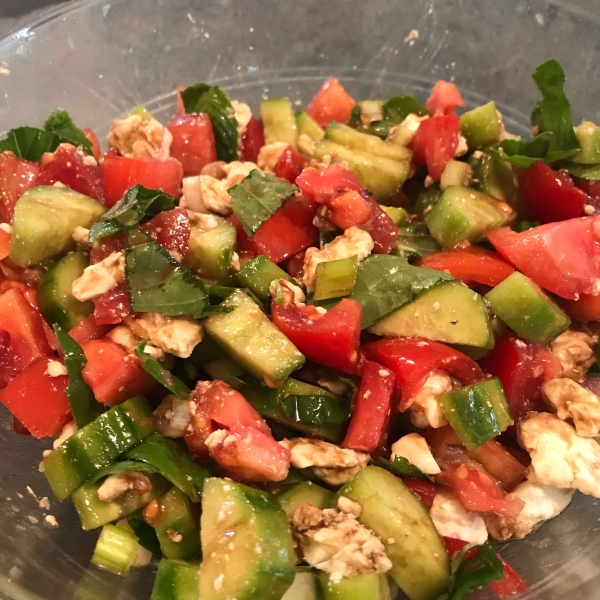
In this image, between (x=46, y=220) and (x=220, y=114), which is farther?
(x=220, y=114)

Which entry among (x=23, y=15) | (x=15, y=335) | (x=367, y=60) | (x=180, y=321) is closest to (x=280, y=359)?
(x=180, y=321)

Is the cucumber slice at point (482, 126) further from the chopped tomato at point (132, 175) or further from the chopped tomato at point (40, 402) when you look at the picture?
the chopped tomato at point (40, 402)

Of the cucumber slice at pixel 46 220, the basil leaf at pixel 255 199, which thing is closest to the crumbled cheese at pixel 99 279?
the cucumber slice at pixel 46 220

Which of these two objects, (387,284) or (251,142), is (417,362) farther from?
(251,142)

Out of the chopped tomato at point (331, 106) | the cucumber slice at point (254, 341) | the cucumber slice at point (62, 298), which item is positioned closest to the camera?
the cucumber slice at point (254, 341)

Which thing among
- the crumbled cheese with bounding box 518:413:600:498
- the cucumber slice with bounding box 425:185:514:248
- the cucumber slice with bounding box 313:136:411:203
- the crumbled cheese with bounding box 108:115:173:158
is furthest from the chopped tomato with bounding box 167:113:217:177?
the crumbled cheese with bounding box 518:413:600:498

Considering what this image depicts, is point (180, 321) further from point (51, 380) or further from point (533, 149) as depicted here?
point (533, 149)

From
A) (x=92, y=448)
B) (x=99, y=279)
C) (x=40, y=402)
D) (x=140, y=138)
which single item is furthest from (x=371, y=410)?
(x=140, y=138)
